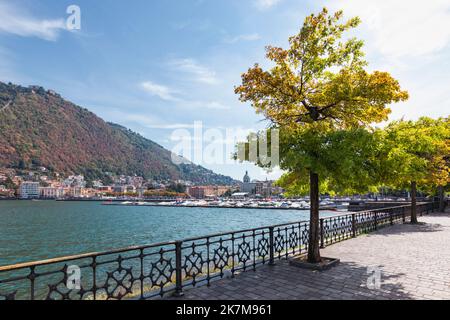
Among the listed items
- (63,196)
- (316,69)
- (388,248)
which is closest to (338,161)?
(316,69)

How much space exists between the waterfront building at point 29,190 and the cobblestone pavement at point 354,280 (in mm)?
210852

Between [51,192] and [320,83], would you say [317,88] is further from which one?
[51,192]

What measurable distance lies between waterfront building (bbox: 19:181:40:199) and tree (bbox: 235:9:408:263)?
211 m

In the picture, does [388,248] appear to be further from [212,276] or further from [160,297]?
[160,297]

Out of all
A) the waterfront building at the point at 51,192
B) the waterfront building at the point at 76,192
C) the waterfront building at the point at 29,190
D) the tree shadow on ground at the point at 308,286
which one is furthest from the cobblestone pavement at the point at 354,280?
the waterfront building at the point at 29,190

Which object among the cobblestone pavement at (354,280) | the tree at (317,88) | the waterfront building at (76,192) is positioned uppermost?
the tree at (317,88)

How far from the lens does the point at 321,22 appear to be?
839cm

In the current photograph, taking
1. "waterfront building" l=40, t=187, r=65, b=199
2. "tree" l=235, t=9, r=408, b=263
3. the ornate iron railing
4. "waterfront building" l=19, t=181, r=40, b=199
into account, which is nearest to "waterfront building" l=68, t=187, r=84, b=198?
"waterfront building" l=40, t=187, r=65, b=199

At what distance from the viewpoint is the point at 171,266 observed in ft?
22.2

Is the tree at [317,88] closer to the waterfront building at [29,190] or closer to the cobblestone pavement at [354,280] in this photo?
the cobblestone pavement at [354,280]

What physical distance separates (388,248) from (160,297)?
9.42m

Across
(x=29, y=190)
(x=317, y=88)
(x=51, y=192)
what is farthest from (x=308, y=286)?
(x=29, y=190)

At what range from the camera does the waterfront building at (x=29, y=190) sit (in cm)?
18000

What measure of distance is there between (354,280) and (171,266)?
4566 mm
